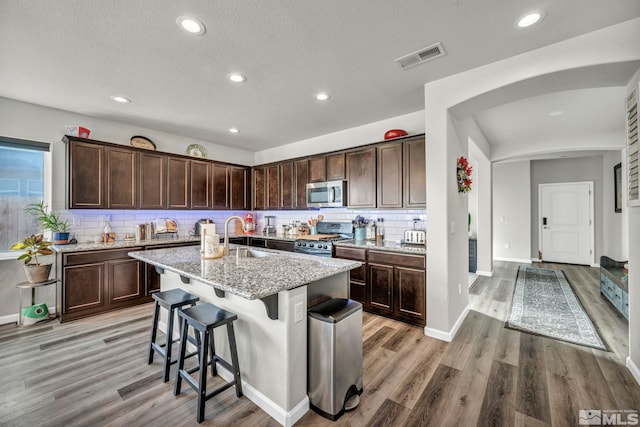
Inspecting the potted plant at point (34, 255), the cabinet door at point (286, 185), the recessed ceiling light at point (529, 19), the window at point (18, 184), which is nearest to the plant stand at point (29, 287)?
the potted plant at point (34, 255)

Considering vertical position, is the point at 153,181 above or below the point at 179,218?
above

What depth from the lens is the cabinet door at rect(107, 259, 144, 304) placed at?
363 centimetres

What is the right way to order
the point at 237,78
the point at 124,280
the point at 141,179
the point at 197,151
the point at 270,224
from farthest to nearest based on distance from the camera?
1. the point at 270,224
2. the point at 197,151
3. the point at 141,179
4. the point at 124,280
5. the point at 237,78

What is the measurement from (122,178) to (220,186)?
5.18 ft

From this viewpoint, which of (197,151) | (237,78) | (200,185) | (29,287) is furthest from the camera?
(197,151)

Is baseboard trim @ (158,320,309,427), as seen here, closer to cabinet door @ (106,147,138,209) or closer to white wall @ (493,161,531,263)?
cabinet door @ (106,147,138,209)

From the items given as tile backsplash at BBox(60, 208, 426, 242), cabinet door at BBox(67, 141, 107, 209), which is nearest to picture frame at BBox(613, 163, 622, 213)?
tile backsplash at BBox(60, 208, 426, 242)

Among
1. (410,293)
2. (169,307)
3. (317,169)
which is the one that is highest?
(317,169)

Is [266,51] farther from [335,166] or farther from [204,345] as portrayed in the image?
[204,345]

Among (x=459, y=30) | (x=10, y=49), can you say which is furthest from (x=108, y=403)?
(x=459, y=30)

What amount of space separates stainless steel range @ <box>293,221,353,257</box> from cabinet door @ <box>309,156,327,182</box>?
80 centimetres

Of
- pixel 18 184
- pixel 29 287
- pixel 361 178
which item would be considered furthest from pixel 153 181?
pixel 361 178

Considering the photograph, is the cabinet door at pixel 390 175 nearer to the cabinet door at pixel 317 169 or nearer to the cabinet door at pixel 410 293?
the cabinet door at pixel 410 293

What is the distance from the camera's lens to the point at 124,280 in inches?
147
